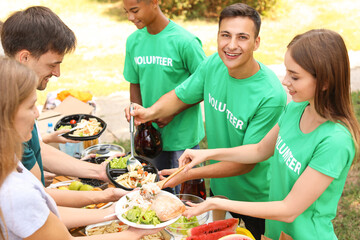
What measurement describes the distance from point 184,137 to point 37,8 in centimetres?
179

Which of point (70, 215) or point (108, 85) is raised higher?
point (70, 215)

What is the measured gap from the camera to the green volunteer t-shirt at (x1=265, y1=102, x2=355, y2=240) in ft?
6.84

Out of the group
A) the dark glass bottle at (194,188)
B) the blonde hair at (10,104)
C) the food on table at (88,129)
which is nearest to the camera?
the blonde hair at (10,104)

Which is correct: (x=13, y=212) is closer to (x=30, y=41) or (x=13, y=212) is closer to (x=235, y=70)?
(x=30, y=41)

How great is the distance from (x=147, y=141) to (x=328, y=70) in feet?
5.52

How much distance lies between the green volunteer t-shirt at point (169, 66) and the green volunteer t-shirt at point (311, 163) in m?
1.37

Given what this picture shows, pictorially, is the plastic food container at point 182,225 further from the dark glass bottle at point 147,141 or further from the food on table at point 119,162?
the dark glass bottle at point 147,141

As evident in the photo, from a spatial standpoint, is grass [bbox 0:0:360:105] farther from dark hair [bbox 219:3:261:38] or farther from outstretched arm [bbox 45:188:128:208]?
dark hair [bbox 219:3:261:38]

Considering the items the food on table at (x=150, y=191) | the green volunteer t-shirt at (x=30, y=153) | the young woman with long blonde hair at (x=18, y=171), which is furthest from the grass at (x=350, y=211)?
the young woman with long blonde hair at (x=18, y=171)

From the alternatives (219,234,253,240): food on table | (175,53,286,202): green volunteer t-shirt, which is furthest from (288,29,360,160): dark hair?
(219,234,253,240): food on table

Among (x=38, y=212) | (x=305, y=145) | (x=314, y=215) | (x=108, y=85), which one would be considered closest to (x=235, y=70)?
(x=305, y=145)

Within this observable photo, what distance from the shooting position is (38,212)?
5.49 ft

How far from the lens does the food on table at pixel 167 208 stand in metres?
2.33

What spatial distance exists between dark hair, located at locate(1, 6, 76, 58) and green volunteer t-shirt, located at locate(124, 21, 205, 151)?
1.19 metres
